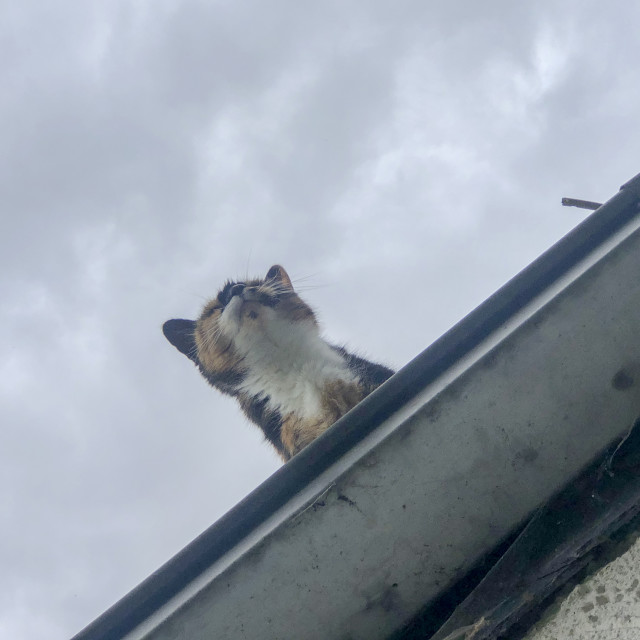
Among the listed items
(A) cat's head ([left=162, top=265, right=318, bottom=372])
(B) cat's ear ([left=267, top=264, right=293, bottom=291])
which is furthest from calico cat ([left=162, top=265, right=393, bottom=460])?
(B) cat's ear ([left=267, top=264, right=293, bottom=291])

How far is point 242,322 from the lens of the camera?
169 inches

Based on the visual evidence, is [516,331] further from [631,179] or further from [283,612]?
[283,612]

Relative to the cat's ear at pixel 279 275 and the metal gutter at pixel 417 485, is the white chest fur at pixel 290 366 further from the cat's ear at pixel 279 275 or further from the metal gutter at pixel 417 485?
the metal gutter at pixel 417 485

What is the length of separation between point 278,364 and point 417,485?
8.11 feet

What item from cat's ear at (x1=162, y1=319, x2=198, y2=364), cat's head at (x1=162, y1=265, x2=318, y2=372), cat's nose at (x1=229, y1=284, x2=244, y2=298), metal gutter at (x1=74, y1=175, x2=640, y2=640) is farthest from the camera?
cat's ear at (x1=162, y1=319, x2=198, y2=364)

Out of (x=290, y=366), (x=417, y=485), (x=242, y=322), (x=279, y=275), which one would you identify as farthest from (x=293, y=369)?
(x=417, y=485)

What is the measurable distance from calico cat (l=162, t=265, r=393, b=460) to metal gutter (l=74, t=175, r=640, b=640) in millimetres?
1670

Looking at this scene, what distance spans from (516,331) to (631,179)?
1.93 ft

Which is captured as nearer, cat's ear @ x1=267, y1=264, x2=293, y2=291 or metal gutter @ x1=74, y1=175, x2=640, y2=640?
metal gutter @ x1=74, y1=175, x2=640, y2=640

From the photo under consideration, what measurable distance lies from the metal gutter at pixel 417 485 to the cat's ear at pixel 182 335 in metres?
3.40

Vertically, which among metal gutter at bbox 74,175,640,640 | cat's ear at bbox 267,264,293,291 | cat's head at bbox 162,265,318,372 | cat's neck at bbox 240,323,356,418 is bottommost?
Answer: metal gutter at bbox 74,175,640,640

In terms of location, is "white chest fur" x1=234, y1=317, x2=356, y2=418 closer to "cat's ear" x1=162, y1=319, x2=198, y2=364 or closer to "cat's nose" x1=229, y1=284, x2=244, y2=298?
"cat's nose" x1=229, y1=284, x2=244, y2=298

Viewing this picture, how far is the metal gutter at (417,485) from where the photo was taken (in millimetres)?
1541

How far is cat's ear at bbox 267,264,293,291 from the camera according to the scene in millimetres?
5125
